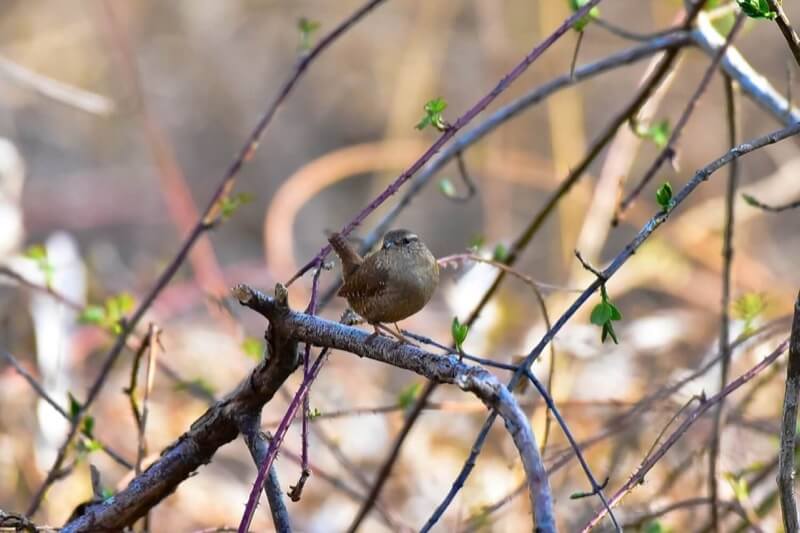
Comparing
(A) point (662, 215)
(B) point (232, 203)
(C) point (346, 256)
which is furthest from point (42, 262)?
(A) point (662, 215)

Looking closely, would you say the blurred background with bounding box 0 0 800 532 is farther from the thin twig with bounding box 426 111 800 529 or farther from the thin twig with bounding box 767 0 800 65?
the thin twig with bounding box 767 0 800 65

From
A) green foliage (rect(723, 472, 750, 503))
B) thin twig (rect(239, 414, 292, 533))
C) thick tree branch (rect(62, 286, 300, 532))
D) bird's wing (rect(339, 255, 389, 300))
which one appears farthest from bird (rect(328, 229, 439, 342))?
green foliage (rect(723, 472, 750, 503))

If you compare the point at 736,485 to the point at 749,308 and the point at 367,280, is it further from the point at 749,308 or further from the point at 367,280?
the point at 367,280

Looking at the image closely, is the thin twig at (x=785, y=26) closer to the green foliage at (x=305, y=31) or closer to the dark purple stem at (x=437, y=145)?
the dark purple stem at (x=437, y=145)

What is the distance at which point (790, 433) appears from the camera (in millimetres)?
1321

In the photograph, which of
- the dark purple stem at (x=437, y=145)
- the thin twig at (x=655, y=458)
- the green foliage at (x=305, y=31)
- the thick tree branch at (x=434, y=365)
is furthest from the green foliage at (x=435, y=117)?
the green foliage at (x=305, y=31)

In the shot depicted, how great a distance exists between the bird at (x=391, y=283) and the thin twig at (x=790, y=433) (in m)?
0.49

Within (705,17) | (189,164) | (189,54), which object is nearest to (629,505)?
(705,17)

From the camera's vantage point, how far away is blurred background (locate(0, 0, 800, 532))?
294cm

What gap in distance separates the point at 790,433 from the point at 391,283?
0.56m

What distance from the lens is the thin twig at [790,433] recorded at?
1.32 metres

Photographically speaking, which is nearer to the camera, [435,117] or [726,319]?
[435,117]

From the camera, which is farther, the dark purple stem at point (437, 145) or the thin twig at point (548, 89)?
the thin twig at point (548, 89)

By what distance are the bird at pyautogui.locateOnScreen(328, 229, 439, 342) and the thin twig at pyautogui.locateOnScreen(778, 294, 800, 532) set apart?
0.49 m
